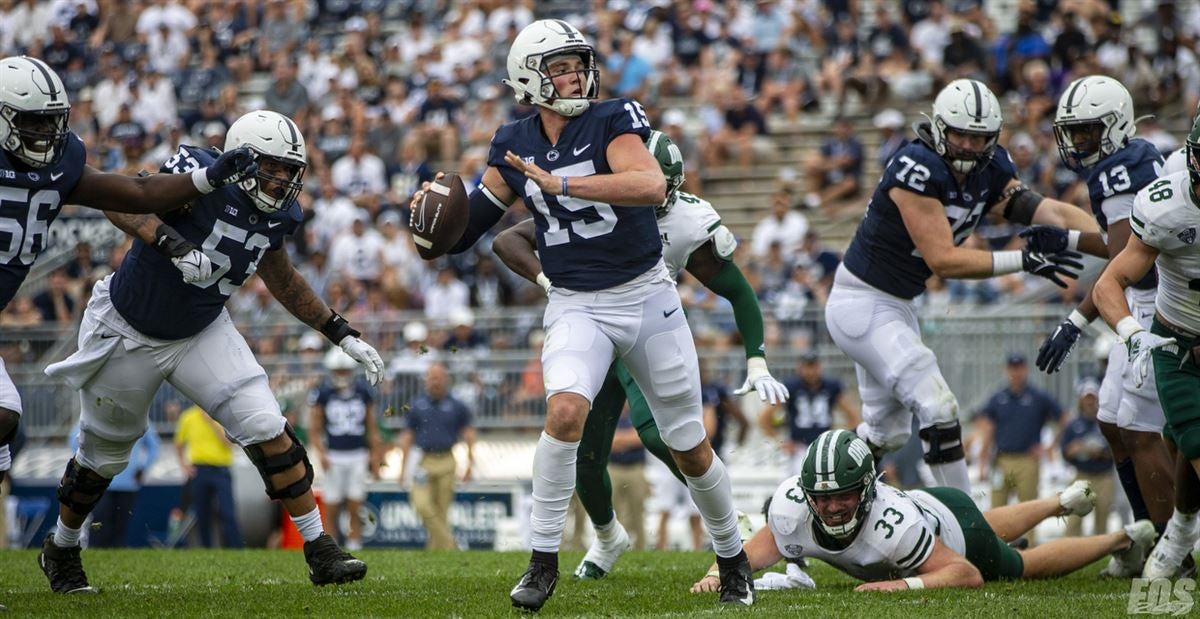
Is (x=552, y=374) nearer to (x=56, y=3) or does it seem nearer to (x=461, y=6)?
(x=461, y=6)

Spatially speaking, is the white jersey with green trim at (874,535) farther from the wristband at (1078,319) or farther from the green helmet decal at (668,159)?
the green helmet decal at (668,159)

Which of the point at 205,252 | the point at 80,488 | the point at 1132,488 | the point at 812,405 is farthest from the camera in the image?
the point at 812,405

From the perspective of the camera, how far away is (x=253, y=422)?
666 centimetres

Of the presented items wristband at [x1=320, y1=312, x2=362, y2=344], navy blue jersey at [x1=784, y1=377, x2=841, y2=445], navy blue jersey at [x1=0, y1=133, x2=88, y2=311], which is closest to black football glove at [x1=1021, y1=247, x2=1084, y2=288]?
wristband at [x1=320, y1=312, x2=362, y2=344]

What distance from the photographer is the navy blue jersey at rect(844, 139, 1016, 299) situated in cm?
758

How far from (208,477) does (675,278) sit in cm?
805

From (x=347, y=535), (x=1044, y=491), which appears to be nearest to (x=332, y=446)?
(x=347, y=535)

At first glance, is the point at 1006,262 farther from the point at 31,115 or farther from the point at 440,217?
the point at 31,115

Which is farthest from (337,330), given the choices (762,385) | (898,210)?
(898,210)

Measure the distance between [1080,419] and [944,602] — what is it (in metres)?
6.86

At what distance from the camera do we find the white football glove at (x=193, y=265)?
6375 mm

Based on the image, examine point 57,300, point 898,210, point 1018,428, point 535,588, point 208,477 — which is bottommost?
point 208,477

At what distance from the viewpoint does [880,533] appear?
651 centimetres

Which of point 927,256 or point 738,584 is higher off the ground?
point 927,256
